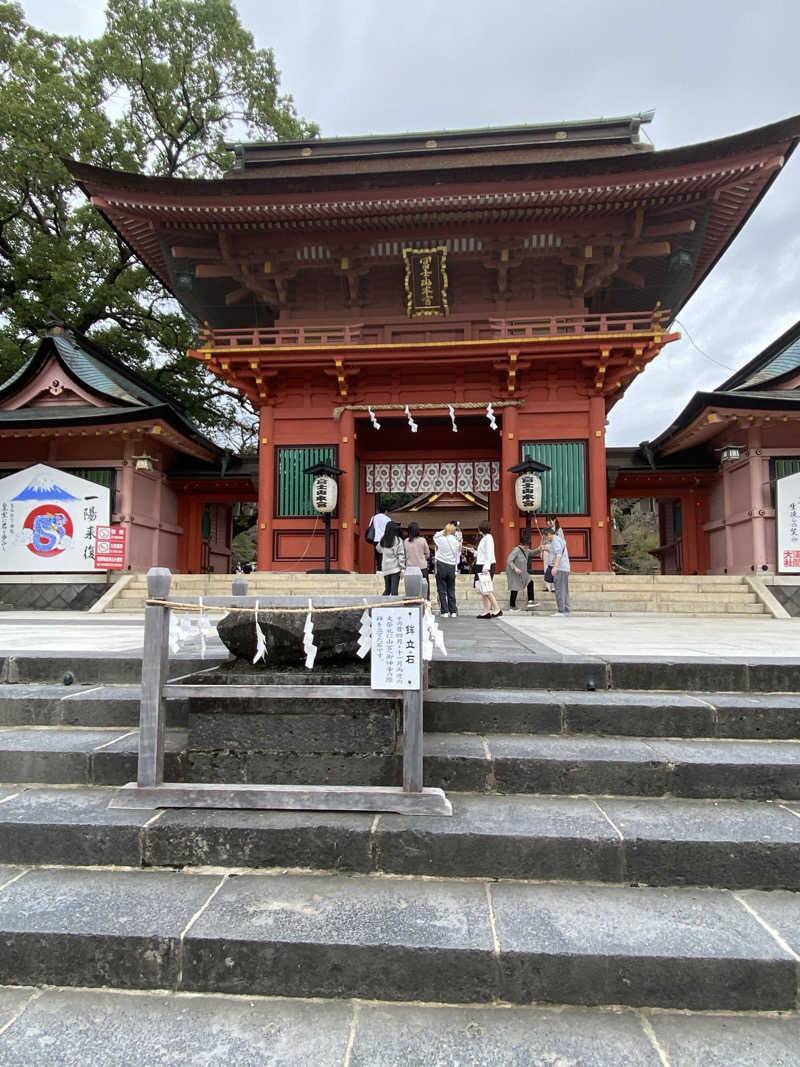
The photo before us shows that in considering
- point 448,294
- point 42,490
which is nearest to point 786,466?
point 448,294

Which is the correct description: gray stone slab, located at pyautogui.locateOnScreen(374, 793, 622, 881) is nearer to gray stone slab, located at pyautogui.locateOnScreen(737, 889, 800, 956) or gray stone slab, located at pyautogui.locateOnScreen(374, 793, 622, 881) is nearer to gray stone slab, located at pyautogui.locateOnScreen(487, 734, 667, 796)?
gray stone slab, located at pyautogui.locateOnScreen(487, 734, 667, 796)

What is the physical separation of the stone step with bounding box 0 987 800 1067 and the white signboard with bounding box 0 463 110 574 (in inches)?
488

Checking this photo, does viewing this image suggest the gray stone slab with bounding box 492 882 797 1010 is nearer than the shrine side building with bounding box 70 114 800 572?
Yes

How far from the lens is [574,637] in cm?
606

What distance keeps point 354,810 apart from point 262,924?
0.65 meters

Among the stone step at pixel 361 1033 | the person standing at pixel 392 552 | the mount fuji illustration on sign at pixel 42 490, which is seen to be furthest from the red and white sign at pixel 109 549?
the stone step at pixel 361 1033

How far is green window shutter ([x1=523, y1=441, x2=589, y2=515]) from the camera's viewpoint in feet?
43.1

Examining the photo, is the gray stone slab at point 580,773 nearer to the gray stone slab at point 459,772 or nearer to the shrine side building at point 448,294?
the gray stone slab at point 459,772

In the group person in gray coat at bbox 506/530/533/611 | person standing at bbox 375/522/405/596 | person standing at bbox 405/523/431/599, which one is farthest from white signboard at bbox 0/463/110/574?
person in gray coat at bbox 506/530/533/611

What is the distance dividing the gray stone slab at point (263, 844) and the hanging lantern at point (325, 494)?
10440 mm

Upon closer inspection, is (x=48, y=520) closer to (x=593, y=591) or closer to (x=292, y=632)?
(x=593, y=591)

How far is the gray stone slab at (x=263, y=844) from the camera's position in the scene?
8.21 feet

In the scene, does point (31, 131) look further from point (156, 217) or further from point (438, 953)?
point (438, 953)

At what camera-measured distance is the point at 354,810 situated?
2.67 meters
